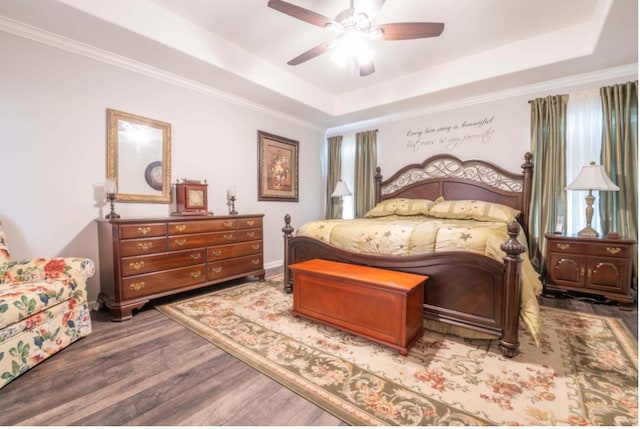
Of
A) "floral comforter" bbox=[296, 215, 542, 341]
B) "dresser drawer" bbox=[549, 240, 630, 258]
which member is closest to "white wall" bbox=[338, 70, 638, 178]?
"dresser drawer" bbox=[549, 240, 630, 258]

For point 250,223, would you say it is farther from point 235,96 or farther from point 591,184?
point 591,184

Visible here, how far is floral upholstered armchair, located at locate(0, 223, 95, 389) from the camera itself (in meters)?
1.67

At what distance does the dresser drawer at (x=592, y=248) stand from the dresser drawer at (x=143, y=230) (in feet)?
13.7

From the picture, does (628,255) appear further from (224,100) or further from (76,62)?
(76,62)

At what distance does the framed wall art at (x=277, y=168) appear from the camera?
14.8 feet

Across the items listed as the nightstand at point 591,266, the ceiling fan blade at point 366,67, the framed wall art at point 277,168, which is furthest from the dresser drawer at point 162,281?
the nightstand at point 591,266

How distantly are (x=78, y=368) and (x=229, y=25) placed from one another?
3236mm

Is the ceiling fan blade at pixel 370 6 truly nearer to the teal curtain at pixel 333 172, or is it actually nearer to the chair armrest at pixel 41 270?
the chair armrest at pixel 41 270

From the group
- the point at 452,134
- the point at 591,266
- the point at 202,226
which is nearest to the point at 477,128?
the point at 452,134

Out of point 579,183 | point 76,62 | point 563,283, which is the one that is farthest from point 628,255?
point 76,62

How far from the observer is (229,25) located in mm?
2965

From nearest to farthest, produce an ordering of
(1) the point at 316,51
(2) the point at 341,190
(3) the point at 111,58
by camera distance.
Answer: (1) the point at 316,51 < (3) the point at 111,58 < (2) the point at 341,190

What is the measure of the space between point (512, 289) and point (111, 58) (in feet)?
13.6

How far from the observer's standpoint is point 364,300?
7.06ft
